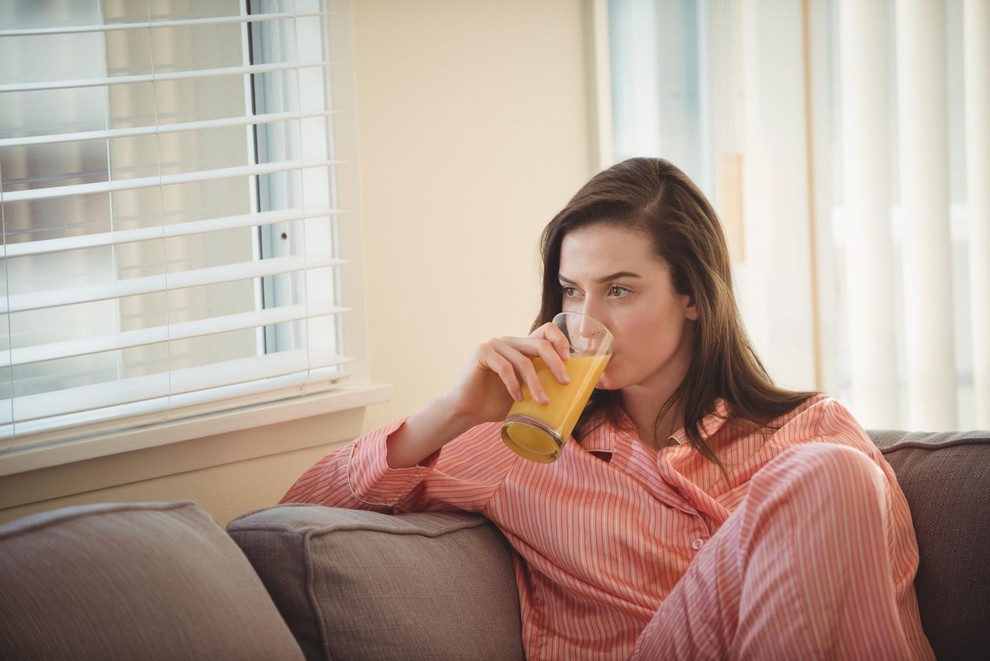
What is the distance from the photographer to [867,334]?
109 inches

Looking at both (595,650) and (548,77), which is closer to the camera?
(595,650)

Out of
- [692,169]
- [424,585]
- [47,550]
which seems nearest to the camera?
[47,550]

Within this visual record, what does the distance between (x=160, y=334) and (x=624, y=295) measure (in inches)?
32.8

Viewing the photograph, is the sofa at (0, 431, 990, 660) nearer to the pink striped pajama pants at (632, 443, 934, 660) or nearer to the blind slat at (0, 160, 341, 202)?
the pink striped pajama pants at (632, 443, 934, 660)

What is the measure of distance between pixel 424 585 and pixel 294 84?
1088 mm

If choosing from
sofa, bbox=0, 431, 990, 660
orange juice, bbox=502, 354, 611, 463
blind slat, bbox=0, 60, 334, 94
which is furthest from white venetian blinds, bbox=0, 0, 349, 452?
orange juice, bbox=502, 354, 611, 463

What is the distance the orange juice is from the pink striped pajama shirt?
22cm

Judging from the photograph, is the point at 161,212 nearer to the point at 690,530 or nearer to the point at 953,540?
the point at 690,530

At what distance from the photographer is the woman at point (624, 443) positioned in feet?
4.97

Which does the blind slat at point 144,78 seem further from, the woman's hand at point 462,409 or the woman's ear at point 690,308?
the woman's ear at point 690,308

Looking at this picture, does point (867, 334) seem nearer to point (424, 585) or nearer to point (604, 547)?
point (604, 547)

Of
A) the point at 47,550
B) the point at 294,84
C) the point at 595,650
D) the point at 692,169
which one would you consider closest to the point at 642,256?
the point at 595,650

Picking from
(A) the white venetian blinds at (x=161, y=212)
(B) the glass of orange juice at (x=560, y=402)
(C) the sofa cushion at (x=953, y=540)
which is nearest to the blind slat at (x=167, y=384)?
(A) the white venetian blinds at (x=161, y=212)

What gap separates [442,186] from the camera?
216 cm
